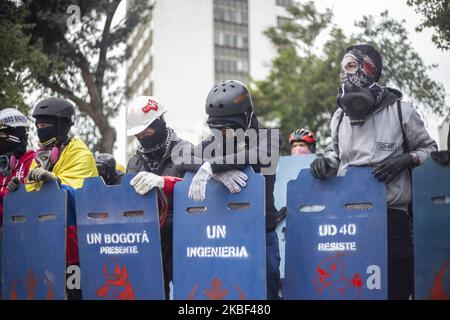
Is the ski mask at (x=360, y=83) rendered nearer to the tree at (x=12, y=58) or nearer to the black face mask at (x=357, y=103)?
the black face mask at (x=357, y=103)

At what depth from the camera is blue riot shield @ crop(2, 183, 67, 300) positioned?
4.34 meters

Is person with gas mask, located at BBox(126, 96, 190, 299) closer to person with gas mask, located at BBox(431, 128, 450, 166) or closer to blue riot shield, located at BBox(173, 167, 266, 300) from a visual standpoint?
blue riot shield, located at BBox(173, 167, 266, 300)

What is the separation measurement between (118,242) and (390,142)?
1.85 m

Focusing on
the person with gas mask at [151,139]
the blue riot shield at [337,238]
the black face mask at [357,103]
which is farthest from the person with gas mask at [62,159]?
the black face mask at [357,103]

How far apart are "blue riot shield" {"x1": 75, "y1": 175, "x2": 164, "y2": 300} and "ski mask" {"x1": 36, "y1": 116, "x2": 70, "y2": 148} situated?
2.73 ft

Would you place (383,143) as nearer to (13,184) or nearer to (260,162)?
(260,162)

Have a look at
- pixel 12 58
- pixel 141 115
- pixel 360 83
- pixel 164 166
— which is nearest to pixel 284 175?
pixel 164 166

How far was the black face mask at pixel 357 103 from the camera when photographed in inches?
159

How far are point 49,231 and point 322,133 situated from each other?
15214mm

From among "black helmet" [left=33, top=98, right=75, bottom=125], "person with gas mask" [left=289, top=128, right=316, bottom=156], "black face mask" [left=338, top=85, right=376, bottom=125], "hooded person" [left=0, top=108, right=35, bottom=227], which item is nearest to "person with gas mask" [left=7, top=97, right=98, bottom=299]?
"black helmet" [left=33, top=98, right=75, bottom=125]

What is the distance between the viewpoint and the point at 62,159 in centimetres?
485

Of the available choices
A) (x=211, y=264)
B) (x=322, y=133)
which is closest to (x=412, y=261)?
(x=211, y=264)

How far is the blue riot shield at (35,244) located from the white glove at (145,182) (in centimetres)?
60
